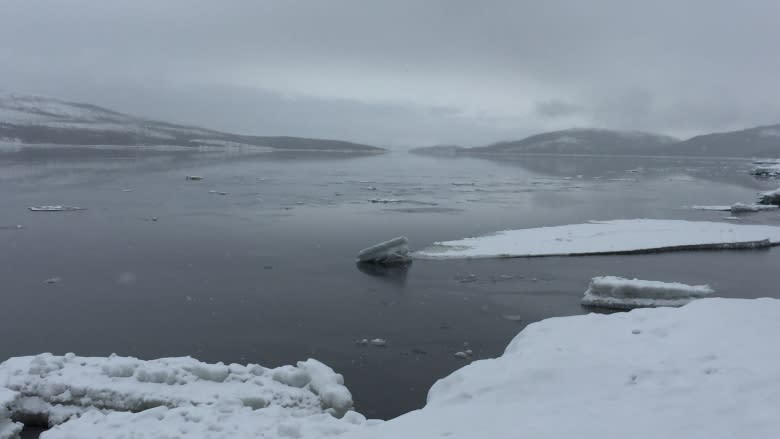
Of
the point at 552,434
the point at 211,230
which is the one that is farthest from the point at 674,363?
the point at 211,230

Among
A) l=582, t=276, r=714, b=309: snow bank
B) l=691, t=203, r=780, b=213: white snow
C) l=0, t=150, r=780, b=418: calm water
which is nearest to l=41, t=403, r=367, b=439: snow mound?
l=0, t=150, r=780, b=418: calm water

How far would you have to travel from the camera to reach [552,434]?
588 centimetres

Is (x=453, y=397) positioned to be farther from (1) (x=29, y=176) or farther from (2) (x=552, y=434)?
(1) (x=29, y=176)

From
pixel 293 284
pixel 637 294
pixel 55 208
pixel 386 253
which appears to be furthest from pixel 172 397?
pixel 55 208

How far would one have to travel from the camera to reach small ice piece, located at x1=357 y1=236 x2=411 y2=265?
2020cm

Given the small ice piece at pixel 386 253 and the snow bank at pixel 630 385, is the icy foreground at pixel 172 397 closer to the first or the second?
the snow bank at pixel 630 385

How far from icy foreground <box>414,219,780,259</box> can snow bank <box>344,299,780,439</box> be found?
12236mm

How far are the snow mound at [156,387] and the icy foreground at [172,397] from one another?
15 millimetres

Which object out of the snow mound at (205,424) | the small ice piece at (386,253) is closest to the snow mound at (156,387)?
the snow mound at (205,424)

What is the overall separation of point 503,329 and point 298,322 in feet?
17.0

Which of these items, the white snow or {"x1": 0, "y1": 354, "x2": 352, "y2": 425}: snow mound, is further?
the white snow

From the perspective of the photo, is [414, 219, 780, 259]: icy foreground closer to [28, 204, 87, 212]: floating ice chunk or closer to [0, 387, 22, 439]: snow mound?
[0, 387, 22, 439]: snow mound

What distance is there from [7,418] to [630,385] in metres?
9.33

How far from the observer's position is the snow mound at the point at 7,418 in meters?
8.38
